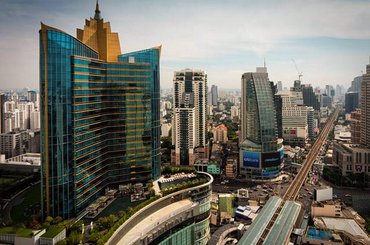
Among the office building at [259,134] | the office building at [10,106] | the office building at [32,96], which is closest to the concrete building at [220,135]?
the office building at [259,134]

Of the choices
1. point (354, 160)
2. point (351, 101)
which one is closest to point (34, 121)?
point (354, 160)

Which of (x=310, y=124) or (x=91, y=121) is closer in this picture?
(x=91, y=121)

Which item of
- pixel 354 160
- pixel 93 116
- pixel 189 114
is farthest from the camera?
pixel 189 114

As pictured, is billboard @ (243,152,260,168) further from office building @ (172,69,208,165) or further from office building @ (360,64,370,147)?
office building @ (360,64,370,147)

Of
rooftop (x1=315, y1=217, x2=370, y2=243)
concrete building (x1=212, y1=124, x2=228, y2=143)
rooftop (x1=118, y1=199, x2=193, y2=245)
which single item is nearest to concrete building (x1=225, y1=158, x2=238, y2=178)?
concrete building (x1=212, y1=124, x2=228, y2=143)

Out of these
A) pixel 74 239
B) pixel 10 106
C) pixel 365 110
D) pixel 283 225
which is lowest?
→ pixel 283 225

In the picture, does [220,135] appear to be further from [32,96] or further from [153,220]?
[153,220]
